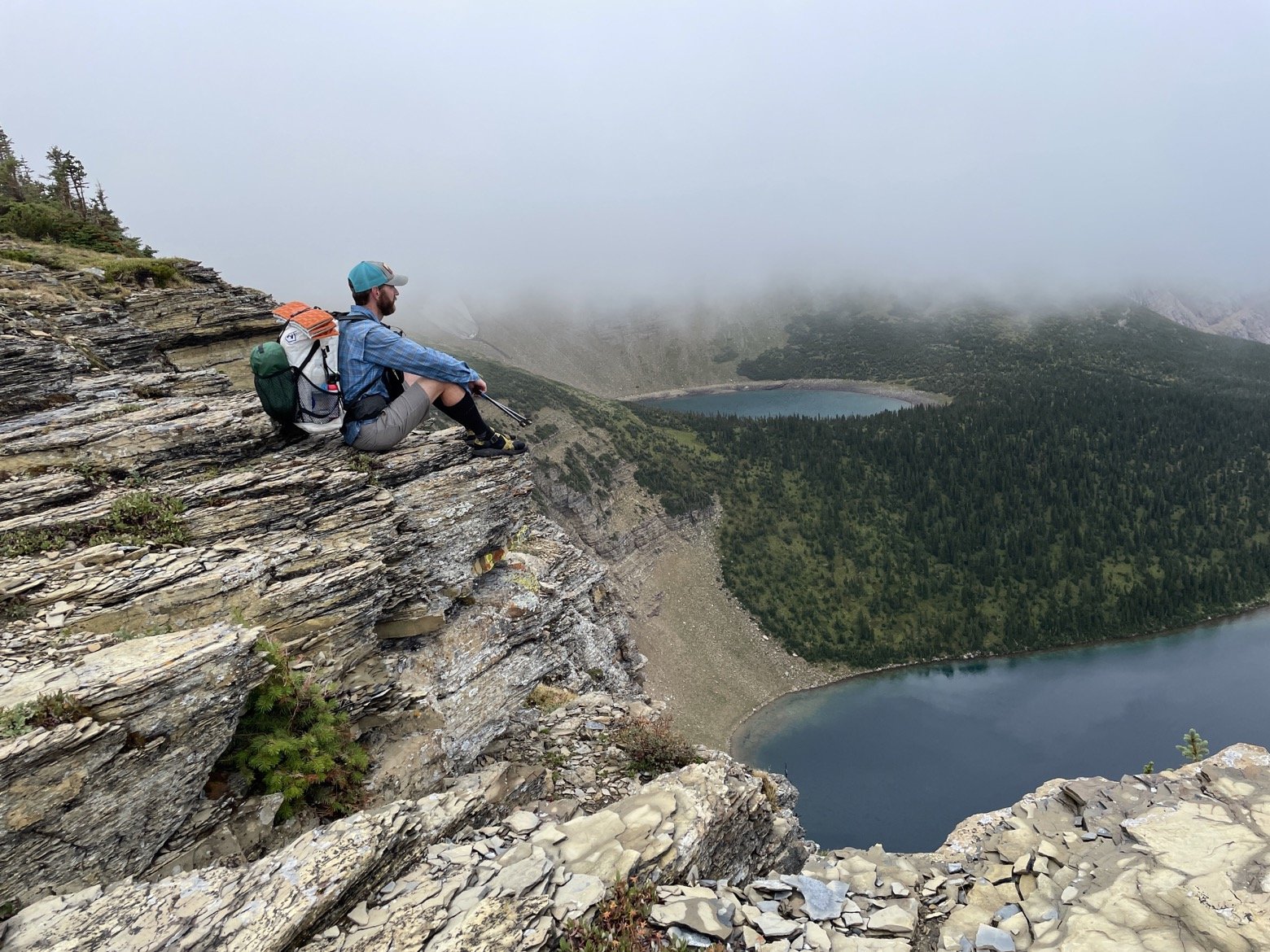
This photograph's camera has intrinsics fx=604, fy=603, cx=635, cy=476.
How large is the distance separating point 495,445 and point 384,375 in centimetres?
262

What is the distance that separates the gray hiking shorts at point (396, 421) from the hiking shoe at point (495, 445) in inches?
58.1

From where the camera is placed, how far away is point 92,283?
2072 cm

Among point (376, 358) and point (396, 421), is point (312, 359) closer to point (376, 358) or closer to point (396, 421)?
point (376, 358)

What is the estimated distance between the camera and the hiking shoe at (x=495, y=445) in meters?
12.3

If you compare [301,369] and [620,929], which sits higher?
[301,369]

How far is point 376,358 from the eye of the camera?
32.7ft

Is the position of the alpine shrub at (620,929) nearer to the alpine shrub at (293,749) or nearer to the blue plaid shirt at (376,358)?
the alpine shrub at (293,749)

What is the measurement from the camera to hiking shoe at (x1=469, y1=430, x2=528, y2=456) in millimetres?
12258

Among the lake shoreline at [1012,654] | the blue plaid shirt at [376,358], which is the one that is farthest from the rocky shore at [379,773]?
the lake shoreline at [1012,654]

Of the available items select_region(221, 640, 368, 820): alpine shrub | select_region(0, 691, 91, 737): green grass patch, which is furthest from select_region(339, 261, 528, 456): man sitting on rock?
select_region(0, 691, 91, 737): green grass patch

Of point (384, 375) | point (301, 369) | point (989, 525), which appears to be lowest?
point (989, 525)

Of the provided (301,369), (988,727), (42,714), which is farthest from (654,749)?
(988,727)

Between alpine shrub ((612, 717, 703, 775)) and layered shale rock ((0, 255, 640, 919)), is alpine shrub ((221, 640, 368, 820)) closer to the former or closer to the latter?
layered shale rock ((0, 255, 640, 919))

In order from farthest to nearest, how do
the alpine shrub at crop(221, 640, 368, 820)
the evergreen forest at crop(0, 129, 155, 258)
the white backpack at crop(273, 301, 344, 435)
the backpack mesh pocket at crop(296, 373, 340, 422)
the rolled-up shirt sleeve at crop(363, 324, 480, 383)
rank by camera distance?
1. the evergreen forest at crop(0, 129, 155, 258)
2. the backpack mesh pocket at crop(296, 373, 340, 422)
3. the white backpack at crop(273, 301, 344, 435)
4. the rolled-up shirt sleeve at crop(363, 324, 480, 383)
5. the alpine shrub at crop(221, 640, 368, 820)
